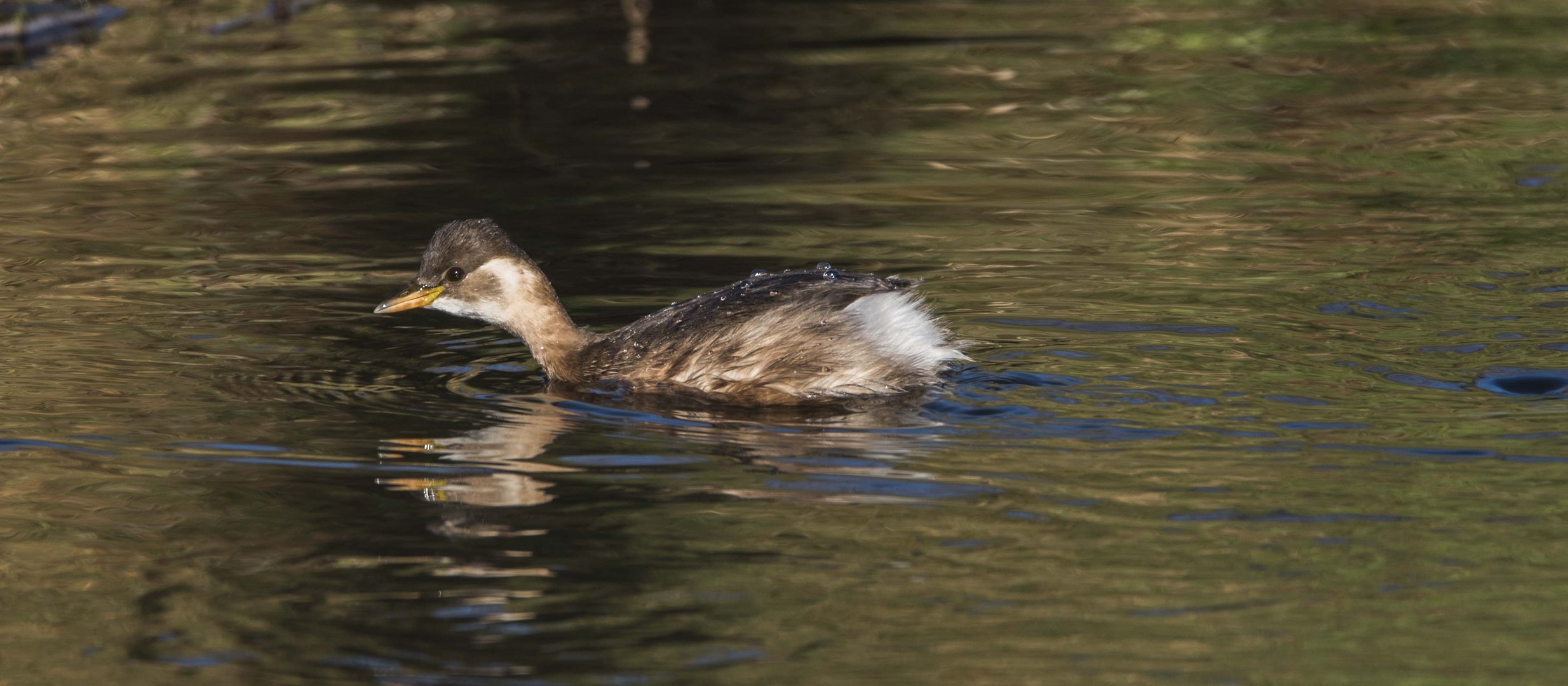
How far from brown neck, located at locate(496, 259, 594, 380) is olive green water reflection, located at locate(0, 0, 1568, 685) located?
0.23m

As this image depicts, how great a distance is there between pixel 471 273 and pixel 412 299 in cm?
29

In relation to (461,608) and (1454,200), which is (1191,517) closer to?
(461,608)

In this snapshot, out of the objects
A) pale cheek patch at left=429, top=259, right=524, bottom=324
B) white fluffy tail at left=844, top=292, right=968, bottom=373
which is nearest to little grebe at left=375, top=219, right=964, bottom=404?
white fluffy tail at left=844, top=292, right=968, bottom=373

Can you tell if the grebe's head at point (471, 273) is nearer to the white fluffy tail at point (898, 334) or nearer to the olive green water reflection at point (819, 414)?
the olive green water reflection at point (819, 414)

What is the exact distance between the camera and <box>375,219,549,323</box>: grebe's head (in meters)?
8.57

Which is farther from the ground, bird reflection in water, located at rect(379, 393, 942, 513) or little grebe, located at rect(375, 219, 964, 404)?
little grebe, located at rect(375, 219, 964, 404)

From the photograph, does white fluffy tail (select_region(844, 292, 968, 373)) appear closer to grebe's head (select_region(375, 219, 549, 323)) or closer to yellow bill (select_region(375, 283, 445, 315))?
grebe's head (select_region(375, 219, 549, 323))

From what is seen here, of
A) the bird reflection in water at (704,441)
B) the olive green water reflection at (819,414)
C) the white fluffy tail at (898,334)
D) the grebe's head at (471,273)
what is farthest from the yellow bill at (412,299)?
the white fluffy tail at (898,334)

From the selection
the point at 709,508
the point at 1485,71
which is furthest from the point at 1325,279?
the point at 1485,71

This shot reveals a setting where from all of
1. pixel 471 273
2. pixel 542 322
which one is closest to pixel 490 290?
pixel 471 273

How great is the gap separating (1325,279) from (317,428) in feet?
15.6

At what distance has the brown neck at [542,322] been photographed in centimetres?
848

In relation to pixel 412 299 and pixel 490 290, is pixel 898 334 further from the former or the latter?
pixel 412 299

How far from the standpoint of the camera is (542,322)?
8539mm
